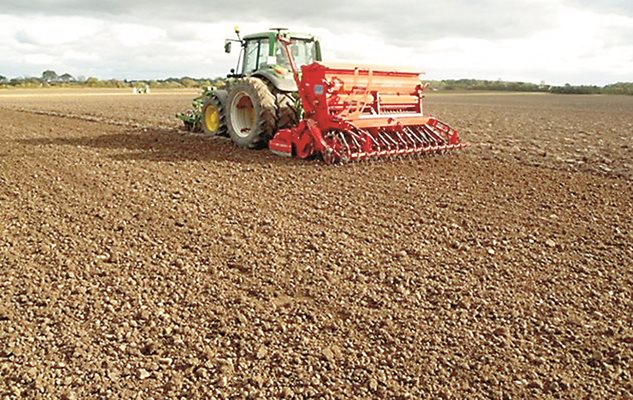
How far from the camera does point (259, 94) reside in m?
9.64

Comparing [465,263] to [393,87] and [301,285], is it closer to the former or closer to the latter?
[301,285]

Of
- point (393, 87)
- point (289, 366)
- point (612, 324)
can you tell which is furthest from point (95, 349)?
point (393, 87)

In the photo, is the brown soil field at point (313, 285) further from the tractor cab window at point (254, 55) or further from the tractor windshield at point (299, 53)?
the tractor cab window at point (254, 55)

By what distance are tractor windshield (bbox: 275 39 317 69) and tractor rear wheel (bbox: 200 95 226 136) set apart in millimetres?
1462

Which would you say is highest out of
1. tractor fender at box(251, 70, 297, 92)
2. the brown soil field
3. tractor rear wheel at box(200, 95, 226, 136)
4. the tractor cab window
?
the tractor cab window

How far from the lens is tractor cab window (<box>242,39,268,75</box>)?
1080 cm

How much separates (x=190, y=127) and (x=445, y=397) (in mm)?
10881

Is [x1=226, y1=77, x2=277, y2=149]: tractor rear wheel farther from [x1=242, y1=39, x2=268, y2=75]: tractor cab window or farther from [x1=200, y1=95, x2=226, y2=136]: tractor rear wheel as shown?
[x1=242, y1=39, x2=268, y2=75]: tractor cab window

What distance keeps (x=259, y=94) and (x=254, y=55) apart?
162cm

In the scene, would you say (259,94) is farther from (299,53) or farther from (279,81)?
(299,53)

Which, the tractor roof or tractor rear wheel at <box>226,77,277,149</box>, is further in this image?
the tractor roof

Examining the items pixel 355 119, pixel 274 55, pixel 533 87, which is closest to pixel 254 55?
pixel 274 55

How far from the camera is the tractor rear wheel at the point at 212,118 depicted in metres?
11.2

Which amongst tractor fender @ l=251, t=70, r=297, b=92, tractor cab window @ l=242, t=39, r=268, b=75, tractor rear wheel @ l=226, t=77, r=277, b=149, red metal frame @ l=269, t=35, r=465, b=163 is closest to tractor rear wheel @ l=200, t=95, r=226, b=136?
tractor rear wheel @ l=226, t=77, r=277, b=149
